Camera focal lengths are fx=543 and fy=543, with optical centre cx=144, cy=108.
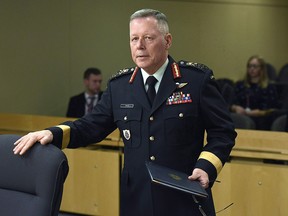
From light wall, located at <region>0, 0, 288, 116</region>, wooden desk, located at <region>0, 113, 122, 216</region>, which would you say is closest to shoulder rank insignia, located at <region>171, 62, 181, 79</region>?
wooden desk, located at <region>0, 113, 122, 216</region>

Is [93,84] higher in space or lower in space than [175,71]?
lower

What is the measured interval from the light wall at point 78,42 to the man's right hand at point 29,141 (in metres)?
3.21

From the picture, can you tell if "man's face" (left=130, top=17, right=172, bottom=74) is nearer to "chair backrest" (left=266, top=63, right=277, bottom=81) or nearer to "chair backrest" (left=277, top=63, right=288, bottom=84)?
"chair backrest" (left=277, top=63, right=288, bottom=84)

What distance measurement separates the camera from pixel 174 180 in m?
1.84

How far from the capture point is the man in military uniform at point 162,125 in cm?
206

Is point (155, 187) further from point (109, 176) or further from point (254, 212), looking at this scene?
point (109, 176)

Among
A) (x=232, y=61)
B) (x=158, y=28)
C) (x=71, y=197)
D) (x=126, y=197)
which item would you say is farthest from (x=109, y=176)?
(x=232, y=61)

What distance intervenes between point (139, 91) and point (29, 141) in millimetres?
521

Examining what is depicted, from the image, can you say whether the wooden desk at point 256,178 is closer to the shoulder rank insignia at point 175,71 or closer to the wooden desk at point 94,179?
the wooden desk at point 94,179

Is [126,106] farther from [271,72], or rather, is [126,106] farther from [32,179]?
[271,72]

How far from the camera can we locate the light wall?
5.23 meters

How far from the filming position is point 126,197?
2.26 metres

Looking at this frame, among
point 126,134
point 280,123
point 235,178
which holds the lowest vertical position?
point 235,178

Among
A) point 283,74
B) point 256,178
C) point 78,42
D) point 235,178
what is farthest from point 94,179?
point 283,74
